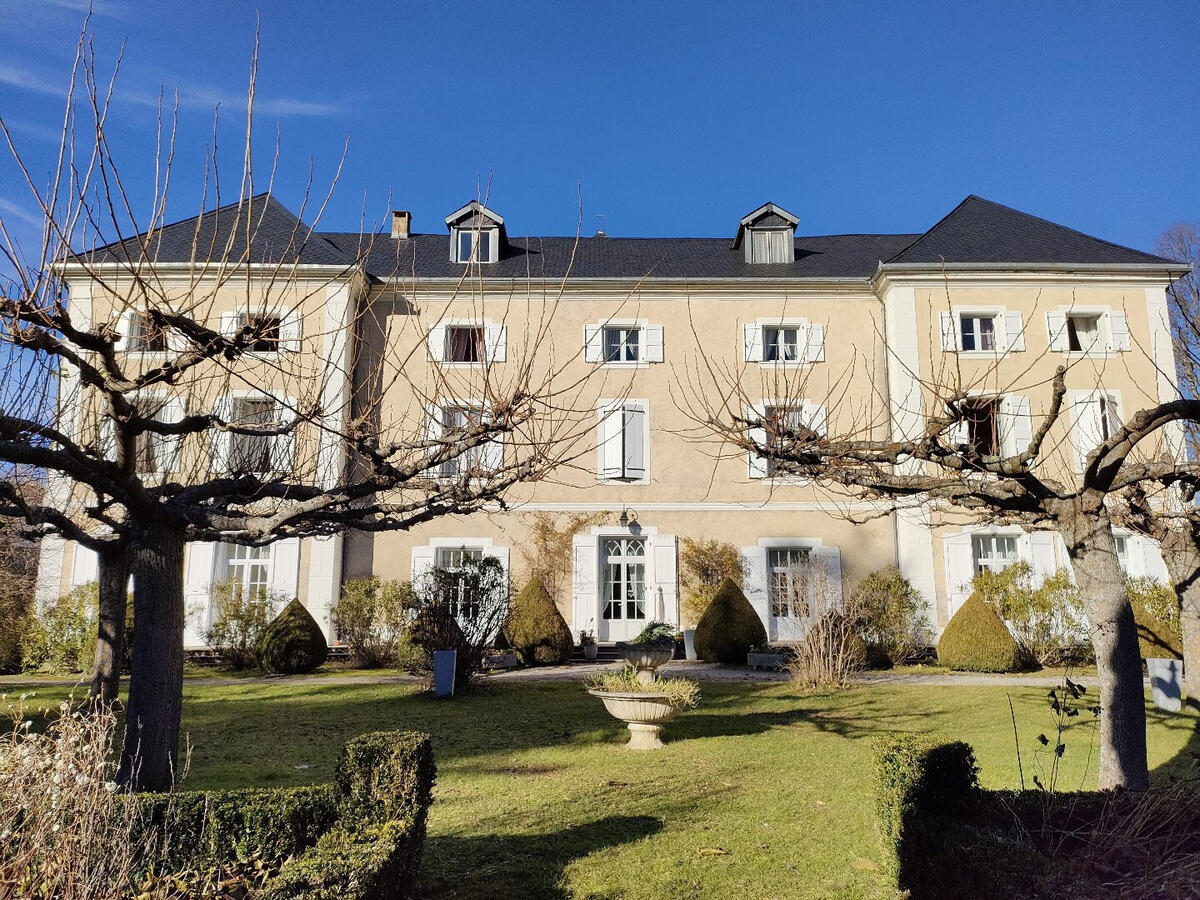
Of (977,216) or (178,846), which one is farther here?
(977,216)

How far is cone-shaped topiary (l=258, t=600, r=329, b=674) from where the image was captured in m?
13.7

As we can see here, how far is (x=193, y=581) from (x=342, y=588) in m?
2.65

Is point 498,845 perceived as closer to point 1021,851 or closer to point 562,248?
point 1021,851

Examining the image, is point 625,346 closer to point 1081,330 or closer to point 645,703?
point 1081,330

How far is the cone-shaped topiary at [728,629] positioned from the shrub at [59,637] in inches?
410

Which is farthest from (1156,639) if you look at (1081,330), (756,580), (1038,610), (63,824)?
(63,824)

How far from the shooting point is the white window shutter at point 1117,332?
16.7 meters

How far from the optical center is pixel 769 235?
1917cm

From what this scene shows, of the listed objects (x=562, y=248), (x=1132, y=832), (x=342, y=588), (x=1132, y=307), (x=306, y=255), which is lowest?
(x=1132, y=832)

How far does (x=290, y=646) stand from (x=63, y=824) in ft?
35.8

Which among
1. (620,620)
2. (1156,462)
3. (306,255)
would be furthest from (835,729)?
(306,255)

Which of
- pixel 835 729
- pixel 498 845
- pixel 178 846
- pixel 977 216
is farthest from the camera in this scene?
pixel 977 216

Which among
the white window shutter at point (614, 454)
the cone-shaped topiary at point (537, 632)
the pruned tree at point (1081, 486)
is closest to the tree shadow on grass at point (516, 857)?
the pruned tree at point (1081, 486)

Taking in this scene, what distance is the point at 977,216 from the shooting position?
19109 millimetres
